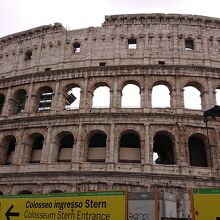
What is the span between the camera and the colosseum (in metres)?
17.6

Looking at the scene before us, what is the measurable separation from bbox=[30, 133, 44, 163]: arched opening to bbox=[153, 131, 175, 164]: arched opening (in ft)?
28.1

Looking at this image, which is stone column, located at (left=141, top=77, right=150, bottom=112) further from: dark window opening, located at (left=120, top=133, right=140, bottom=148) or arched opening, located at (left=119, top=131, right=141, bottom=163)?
dark window opening, located at (left=120, top=133, right=140, bottom=148)

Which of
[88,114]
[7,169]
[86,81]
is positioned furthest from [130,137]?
[7,169]

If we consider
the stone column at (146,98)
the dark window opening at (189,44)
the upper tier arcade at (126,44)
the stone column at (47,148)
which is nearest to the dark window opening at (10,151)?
the stone column at (47,148)

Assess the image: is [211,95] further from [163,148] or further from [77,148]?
[77,148]

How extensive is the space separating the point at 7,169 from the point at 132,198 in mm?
13354

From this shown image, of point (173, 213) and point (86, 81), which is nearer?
point (173, 213)

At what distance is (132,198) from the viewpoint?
28.6ft

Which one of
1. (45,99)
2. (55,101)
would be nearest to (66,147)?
(55,101)

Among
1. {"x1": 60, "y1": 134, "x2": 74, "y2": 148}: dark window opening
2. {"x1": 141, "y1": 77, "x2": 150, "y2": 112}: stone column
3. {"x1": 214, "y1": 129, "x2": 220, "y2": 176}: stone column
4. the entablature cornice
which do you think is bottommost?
{"x1": 214, "y1": 129, "x2": 220, "y2": 176}: stone column

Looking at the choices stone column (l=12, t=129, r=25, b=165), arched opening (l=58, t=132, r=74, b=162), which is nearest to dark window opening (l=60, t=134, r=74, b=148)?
arched opening (l=58, t=132, r=74, b=162)

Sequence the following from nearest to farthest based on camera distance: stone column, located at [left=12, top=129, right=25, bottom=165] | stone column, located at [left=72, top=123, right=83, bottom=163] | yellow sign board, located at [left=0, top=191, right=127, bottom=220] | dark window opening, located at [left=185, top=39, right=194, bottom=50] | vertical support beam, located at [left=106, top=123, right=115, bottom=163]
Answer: yellow sign board, located at [left=0, top=191, right=127, bottom=220] → vertical support beam, located at [left=106, top=123, right=115, bottom=163] → stone column, located at [left=72, top=123, right=83, bottom=163] → stone column, located at [left=12, top=129, right=25, bottom=165] → dark window opening, located at [left=185, top=39, right=194, bottom=50]

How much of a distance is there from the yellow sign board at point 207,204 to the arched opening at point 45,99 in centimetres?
1728

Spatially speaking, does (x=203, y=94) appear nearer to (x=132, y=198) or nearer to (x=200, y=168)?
(x=200, y=168)
